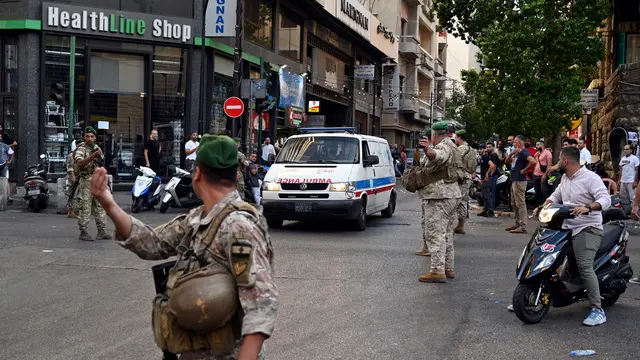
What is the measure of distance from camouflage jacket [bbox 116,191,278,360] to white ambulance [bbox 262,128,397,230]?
10439mm

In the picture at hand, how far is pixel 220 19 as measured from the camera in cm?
2411

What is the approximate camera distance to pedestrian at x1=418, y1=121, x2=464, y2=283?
8797 millimetres

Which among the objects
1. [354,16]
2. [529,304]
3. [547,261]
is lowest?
[529,304]

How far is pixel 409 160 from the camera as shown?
143ft

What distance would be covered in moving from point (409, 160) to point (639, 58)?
17835 millimetres

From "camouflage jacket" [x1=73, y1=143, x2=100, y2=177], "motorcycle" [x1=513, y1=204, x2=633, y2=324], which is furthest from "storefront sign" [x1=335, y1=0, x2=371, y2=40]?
"motorcycle" [x1=513, y1=204, x2=633, y2=324]

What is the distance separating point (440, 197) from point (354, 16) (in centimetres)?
3286

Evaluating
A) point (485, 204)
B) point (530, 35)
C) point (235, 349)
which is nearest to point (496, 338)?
point (235, 349)

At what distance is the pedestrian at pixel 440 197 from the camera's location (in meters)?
8.80

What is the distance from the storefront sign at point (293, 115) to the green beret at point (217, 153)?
2866cm

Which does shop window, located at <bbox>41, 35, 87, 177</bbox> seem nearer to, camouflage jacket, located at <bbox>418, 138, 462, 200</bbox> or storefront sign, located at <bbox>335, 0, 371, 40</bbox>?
camouflage jacket, located at <bbox>418, 138, 462, 200</bbox>

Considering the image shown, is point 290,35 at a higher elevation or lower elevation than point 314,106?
higher

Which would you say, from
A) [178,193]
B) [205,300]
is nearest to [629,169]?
[178,193]

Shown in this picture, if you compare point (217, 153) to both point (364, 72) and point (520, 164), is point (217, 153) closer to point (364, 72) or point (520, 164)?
point (520, 164)
